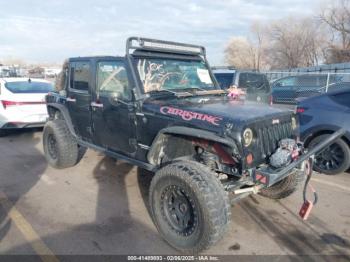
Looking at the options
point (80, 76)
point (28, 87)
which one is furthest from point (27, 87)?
point (80, 76)

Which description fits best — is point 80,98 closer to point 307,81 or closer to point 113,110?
point 113,110

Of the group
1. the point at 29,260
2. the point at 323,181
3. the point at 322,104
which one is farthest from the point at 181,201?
the point at 322,104

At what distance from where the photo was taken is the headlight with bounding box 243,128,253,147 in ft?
11.0

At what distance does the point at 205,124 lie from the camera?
11.5 feet

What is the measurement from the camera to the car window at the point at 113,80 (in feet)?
14.6

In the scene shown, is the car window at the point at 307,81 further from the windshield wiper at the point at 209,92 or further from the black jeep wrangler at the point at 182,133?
the windshield wiper at the point at 209,92

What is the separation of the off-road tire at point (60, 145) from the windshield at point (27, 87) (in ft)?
9.55

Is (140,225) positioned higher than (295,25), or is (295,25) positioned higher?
(295,25)

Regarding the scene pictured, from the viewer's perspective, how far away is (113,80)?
4.68 m

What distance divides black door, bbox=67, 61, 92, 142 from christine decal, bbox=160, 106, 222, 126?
1700 millimetres

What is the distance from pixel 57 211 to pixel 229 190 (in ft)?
7.53

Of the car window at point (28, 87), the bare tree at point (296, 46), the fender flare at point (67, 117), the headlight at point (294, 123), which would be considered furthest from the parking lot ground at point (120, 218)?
the bare tree at point (296, 46)

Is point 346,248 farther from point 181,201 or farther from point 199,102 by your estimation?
point 199,102

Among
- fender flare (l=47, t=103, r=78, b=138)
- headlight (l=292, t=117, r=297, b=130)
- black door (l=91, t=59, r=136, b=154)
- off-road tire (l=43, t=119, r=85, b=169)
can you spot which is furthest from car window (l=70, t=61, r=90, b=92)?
headlight (l=292, t=117, r=297, b=130)
